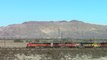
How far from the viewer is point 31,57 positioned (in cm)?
5884

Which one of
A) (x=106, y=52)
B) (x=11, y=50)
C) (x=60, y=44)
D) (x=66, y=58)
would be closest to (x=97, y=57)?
(x=106, y=52)

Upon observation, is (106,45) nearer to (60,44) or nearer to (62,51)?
(60,44)

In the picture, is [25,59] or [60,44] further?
[60,44]

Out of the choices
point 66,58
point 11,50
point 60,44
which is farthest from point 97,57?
point 11,50

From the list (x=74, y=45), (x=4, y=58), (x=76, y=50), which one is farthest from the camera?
(x=74, y=45)

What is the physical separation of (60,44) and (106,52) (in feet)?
37.7

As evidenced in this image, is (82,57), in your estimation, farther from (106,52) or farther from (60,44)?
(60,44)

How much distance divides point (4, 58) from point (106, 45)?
24.9 m

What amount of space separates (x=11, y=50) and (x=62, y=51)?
9454 mm

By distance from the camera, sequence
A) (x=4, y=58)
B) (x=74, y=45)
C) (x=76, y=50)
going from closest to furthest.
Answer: (x=4, y=58) < (x=76, y=50) < (x=74, y=45)

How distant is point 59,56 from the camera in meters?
60.6

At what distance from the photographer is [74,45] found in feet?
231

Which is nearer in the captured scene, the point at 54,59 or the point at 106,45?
the point at 54,59

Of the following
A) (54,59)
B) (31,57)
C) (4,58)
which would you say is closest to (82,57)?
(54,59)
